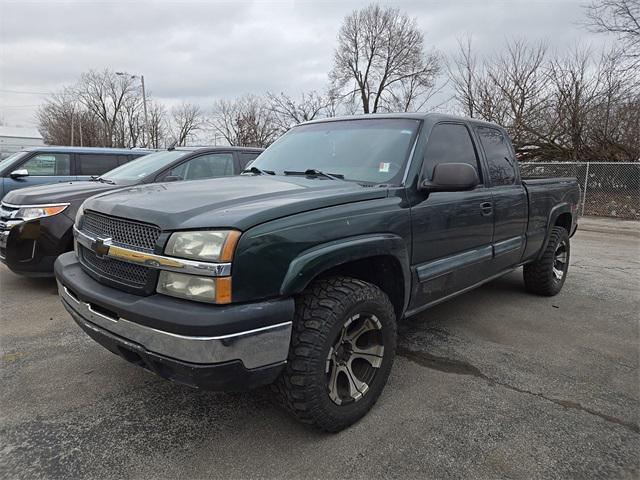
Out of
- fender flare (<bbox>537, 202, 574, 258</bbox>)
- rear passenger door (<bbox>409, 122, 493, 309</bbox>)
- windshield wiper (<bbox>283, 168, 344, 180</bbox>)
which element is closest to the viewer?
rear passenger door (<bbox>409, 122, 493, 309</bbox>)

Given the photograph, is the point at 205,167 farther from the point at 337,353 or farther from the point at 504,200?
the point at 337,353

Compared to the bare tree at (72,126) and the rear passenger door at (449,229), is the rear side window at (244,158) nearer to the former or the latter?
the rear passenger door at (449,229)

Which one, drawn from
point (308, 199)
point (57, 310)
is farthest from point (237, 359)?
point (57, 310)

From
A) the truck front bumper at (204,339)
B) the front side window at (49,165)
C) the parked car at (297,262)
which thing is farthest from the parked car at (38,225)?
the truck front bumper at (204,339)

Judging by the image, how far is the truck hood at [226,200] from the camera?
6.67 feet

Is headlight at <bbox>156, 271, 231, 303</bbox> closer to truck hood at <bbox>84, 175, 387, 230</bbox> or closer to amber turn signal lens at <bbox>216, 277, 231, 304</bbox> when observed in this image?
amber turn signal lens at <bbox>216, 277, 231, 304</bbox>

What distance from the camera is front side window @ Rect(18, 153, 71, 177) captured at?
23.2 feet

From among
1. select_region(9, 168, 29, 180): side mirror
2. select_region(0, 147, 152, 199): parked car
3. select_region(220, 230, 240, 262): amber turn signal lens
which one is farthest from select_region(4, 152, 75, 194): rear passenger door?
select_region(220, 230, 240, 262): amber turn signal lens

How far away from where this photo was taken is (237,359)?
75.3 inches

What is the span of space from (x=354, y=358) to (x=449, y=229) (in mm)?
1223

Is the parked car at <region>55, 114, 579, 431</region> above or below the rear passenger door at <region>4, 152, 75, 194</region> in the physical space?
below

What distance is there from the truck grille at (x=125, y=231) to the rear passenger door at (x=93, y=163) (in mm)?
5534

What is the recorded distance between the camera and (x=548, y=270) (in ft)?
15.8

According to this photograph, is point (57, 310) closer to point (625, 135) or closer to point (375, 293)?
point (375, 293)
